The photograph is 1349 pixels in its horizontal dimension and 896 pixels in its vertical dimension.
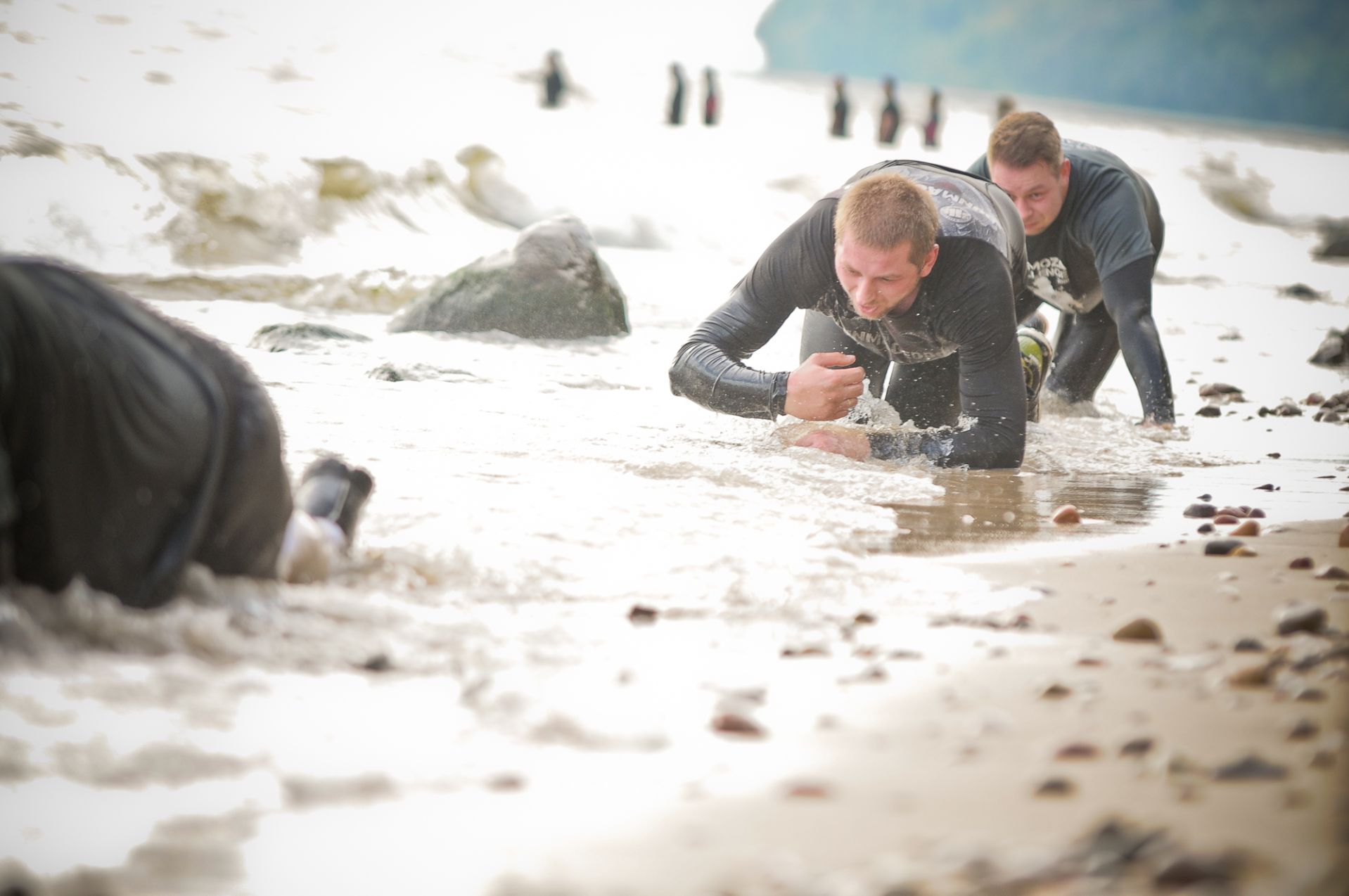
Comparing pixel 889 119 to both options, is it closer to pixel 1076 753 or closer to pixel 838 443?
pixel 838 443

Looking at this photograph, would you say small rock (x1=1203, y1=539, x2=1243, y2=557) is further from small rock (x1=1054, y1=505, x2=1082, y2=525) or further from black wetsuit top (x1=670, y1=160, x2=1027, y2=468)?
black wetsuit top (x1=670, y1=160, x2=1027, y2=468)

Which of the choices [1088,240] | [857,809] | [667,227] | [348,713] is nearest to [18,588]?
[348,713]

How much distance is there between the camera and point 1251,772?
4.50 feet

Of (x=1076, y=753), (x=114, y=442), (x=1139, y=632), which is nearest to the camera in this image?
(x=1076, y=753)

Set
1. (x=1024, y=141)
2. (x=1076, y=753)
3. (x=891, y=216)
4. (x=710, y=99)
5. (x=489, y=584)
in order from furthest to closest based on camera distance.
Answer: (x=710, y=99) → (x=1024, y=141) → (x=891, y=216) → (x=489, y=584) → (x=1076, y=753)

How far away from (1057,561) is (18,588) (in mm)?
2002

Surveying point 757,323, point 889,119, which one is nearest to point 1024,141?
point 757,323

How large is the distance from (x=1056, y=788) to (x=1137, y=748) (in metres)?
0.17

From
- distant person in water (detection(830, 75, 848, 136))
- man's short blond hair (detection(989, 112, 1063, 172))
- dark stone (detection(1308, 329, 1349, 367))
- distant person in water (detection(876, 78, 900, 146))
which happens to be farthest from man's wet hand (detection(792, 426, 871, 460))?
distant person in water (detection(876, 78, 900, 146))

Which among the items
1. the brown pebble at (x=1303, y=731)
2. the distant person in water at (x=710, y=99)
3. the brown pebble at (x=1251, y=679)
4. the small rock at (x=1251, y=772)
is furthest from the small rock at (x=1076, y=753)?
the distant person in water at (x=710, y=99)

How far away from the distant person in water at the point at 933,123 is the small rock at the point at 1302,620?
1845 centimetres

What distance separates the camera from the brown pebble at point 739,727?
1.55 m

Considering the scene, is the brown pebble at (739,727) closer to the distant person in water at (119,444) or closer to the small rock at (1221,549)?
the distant person in water at (119,444)

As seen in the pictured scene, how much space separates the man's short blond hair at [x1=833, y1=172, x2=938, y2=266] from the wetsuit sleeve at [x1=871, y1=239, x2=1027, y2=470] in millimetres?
194
